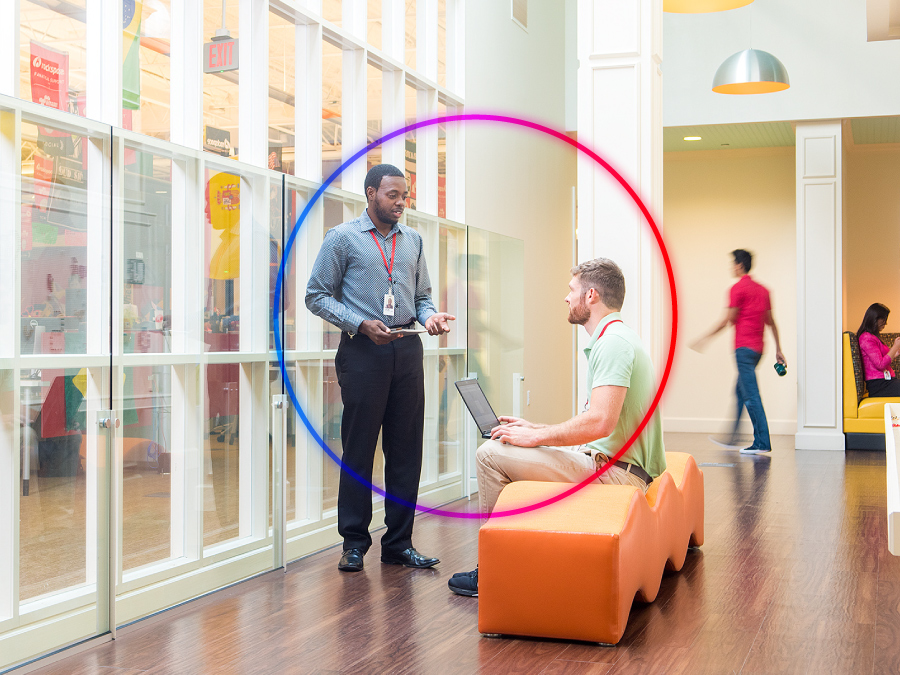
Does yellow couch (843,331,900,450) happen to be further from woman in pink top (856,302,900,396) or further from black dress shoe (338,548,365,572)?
black dress shoe (338,548,365,572)

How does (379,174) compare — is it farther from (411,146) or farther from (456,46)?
(456,46)

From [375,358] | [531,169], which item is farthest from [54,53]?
[531,169]

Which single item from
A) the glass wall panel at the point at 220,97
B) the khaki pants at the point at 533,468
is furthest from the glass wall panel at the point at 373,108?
the khaki pants at the point at 533,468

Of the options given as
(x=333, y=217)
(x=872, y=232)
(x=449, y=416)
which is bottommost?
(x=449, y=416)

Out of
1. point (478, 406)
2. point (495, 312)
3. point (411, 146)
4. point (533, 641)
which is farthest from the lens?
point (495, 312)

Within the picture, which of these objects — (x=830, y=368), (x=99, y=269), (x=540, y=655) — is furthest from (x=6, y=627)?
(x=830, y=368)

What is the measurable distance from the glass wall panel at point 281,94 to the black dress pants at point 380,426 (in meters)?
1.17

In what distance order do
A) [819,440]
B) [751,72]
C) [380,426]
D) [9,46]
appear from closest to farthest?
[9,46]
[380,426]
[751,72]
[819,440]

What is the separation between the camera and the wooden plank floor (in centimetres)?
259

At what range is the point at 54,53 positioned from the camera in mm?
3152

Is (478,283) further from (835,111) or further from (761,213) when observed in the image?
(761,213)

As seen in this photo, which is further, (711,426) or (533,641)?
(711,426)

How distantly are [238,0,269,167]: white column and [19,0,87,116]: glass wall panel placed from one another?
3.14ft

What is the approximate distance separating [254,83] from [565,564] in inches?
105
